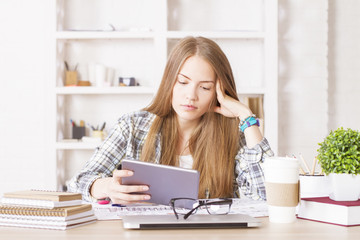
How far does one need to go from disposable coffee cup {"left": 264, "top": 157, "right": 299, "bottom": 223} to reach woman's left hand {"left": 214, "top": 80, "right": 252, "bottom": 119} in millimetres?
753

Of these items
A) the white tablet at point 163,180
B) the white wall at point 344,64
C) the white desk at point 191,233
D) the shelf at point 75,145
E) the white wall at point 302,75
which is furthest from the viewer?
the white wall at point 344,64

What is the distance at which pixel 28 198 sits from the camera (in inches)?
48.3

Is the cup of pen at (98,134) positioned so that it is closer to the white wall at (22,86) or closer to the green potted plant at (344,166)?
the white wall at (22,86)

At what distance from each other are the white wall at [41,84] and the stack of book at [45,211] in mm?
2500

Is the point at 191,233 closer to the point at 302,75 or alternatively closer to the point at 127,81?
the point at 127,81

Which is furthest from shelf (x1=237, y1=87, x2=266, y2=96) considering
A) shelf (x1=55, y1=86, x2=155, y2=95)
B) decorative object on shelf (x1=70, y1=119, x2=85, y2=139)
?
decorative object on shelf (x1=70, y1=119, x2=85, y2=139)

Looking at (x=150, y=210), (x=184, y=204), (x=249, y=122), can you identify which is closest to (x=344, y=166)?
(x=184, y=204)

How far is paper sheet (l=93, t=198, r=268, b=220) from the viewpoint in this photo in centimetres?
135

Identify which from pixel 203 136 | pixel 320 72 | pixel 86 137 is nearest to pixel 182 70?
pixel 203 136

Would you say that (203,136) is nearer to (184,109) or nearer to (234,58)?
(184,109)

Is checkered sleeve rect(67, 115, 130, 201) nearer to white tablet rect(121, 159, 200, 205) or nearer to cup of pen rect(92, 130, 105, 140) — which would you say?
white tablet rect(121, 159, 200, 205)

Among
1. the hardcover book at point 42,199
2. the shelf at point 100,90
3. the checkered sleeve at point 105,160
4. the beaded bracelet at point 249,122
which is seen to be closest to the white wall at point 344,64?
the shelf at point 100,90

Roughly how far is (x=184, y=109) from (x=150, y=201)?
0.58 meters

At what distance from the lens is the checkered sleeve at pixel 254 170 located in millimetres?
1855
